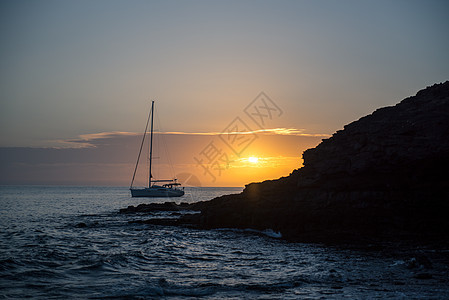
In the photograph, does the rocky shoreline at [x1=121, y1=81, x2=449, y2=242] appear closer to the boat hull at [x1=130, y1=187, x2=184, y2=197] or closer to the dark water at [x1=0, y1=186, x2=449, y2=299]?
the dark water at [x1=0, y1=186, x2=449, y2=299]

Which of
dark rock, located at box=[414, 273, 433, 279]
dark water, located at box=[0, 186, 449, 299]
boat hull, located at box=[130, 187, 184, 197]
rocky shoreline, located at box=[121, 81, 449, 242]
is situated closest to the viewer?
dark water, located at box=[0, 186, 449, 299]

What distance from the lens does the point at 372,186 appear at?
1167 inches

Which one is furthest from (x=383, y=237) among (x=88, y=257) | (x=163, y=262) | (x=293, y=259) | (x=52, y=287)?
(x=52, y=287)

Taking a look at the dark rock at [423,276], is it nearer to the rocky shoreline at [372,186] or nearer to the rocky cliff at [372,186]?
the rocky shoreline at [372,186]

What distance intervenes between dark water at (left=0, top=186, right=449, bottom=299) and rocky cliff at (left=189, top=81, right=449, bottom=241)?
4165 mm

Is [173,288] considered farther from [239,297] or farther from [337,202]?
[337,202]

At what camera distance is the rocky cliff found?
91.4 feet

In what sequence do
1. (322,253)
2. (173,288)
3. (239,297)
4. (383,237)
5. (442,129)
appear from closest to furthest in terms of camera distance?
(239,297) < (173,288) < (322,253) < (383,237) < (442,129)

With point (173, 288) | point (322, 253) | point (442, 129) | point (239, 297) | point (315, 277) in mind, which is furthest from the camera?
point (442, 129)

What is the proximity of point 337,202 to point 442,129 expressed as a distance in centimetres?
1000

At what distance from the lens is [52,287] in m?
15.0

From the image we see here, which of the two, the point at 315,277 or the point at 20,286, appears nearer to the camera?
the point at 20,286

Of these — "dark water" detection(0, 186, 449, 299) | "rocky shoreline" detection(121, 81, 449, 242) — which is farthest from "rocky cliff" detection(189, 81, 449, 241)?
"dark water" detection(0, 186, 449, 299)

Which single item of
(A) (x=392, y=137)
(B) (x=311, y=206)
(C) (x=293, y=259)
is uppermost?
(A) (x=392, y=137)
